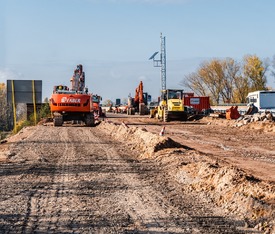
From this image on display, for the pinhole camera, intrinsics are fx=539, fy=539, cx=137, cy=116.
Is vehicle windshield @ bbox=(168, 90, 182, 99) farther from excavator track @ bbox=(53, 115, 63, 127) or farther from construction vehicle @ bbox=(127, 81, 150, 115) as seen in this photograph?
construction vehicle @ bbox=(127, 81, 150, 115)

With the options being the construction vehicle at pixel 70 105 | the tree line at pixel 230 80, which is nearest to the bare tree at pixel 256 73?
the tree line at pixel 230 80

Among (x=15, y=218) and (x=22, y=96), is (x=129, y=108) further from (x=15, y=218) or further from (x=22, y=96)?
(x=15, y=218)

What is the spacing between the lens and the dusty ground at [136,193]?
7528 millimetres

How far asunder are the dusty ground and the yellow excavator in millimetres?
25267

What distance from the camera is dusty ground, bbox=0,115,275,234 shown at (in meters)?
7.53

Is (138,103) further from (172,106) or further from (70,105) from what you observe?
(70,105)

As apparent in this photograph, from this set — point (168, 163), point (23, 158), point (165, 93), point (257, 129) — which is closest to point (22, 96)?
point (165, 93)

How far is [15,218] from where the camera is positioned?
800 cm

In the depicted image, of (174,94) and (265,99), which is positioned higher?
(174,94)

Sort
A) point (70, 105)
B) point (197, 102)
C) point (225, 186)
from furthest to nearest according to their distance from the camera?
point (197, 102)
point (70, 105)
point (225, 186)

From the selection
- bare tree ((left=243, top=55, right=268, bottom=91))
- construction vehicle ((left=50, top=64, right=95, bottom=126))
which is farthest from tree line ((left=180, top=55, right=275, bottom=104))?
construction vehicle ((left=50, top=64, right=95, bottom=126))

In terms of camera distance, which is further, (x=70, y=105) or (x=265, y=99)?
(x=265, y=99)

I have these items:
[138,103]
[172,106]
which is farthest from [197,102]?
[138,103]

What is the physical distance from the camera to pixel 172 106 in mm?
42875
